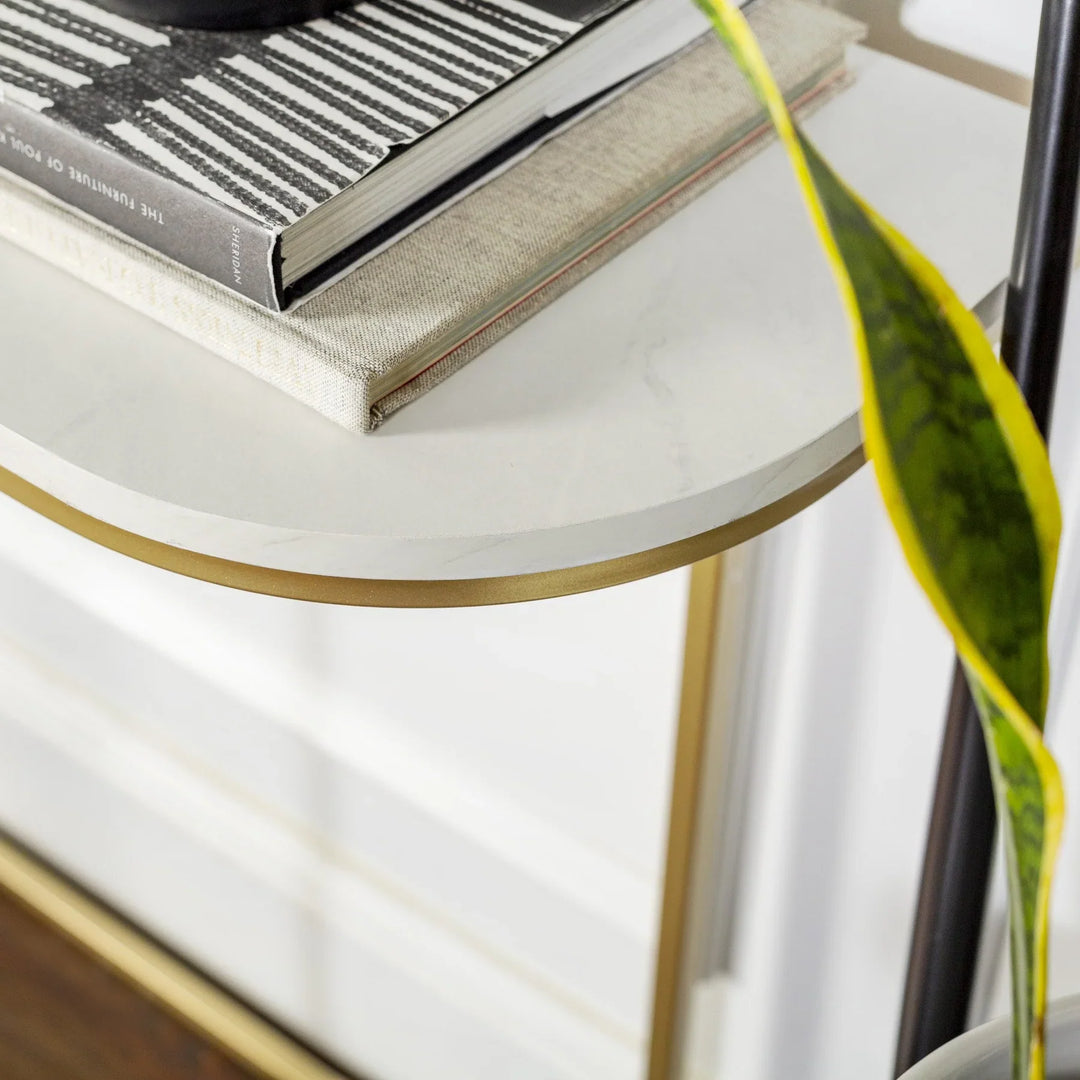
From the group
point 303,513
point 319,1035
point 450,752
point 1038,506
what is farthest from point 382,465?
point 319,1035

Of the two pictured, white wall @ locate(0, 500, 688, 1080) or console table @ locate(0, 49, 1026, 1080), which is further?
white wall @ locate(0, 500, 688, 1080)

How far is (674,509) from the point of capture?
37cm

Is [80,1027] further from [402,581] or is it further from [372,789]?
[402,581]

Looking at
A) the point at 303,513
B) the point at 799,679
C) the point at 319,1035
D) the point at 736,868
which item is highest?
the point at 303,513

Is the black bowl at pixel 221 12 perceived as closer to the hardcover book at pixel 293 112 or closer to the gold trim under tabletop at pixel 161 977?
the hardcover book at pixel 293 112

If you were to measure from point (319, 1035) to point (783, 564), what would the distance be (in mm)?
624

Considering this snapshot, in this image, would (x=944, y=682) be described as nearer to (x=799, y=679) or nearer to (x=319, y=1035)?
(x=799, y=679)

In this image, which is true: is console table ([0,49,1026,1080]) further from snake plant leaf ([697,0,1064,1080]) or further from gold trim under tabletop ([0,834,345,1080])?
gold trim under tabletop ([0,834,345,1080])

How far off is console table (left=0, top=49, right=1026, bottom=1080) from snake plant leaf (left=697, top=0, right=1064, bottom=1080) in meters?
0.12

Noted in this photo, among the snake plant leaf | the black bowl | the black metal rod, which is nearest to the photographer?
the snake plant leaf

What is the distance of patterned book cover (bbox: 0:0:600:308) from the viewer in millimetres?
387

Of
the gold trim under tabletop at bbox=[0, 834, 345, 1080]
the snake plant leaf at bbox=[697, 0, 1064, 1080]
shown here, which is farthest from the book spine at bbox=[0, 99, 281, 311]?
the gold trim under tabletop at bbox=[0, 834, 345, 1080]

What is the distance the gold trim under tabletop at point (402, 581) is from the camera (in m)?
0.37

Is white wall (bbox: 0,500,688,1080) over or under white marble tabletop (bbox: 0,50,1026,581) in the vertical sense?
under
